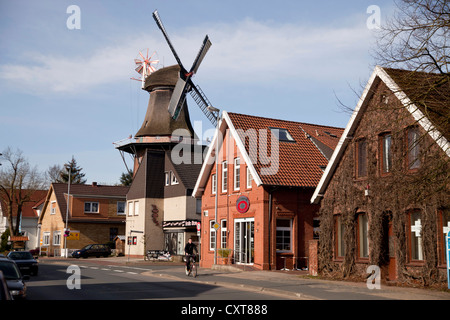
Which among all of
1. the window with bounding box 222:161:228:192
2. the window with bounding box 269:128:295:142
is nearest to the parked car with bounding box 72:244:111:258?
the window with bounding box 222:161:228:192

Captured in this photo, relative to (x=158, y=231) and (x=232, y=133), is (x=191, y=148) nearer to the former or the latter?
(x=158, y=231)

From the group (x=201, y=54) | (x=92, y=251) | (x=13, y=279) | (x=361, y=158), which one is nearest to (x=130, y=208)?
(x=92, y=251)

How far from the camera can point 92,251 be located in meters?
53.7

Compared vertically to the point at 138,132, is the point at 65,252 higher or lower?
lower

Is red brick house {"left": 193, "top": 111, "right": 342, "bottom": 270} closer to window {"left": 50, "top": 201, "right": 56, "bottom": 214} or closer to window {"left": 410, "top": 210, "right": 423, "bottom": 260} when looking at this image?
window {"left": 410, "top": 210, "right": 423, "bottom": 260}

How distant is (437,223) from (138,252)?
36.3 meters

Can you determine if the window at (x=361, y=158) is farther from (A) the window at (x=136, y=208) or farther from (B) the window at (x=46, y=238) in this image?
(B) the window at (x=46, y=238)

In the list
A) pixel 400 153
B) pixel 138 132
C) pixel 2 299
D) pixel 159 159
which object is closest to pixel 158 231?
pixel 159 159

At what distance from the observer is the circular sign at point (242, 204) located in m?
30.9

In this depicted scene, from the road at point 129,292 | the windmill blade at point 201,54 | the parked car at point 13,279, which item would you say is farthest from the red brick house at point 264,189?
the windmill blade at point 201,54

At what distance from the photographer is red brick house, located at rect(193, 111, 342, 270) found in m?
29.6

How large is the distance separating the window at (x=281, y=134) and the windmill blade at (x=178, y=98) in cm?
2460

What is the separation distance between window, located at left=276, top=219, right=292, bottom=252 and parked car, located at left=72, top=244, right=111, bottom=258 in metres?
29.0
